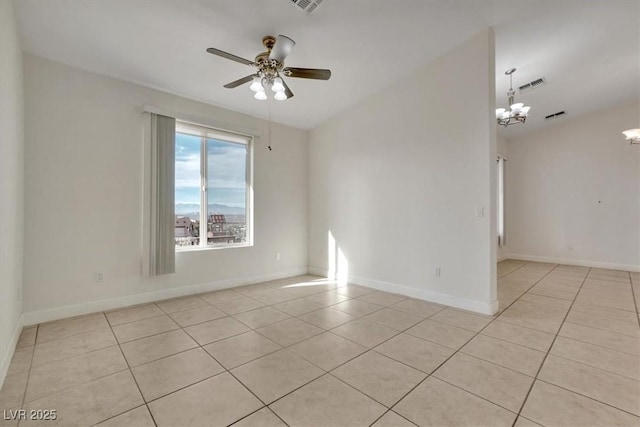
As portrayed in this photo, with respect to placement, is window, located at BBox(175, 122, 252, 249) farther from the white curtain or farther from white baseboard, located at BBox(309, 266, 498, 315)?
white baseboard, located at BBox(309, 266, 498, 315)

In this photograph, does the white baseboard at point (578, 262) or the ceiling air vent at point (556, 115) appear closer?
the white baseboard at point (578, 262)

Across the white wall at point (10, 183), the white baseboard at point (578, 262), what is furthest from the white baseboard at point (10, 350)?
the white baseboard at point (578, 262)

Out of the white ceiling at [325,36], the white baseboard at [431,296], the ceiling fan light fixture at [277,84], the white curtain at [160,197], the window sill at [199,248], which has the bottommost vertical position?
the white baseboard at [431,296]

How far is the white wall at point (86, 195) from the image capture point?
2922mm

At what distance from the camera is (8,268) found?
2.18 metres

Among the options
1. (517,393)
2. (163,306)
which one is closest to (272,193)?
(163,306)

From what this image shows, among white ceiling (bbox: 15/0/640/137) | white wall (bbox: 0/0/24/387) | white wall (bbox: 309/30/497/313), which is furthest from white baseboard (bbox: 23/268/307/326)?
white ceiling (bbox: 15/0/640/137)

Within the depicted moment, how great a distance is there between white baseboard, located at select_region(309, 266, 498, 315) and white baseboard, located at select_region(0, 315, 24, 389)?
3.89m

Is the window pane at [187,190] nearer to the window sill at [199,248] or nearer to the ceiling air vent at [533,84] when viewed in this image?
the window sill at [199,248]

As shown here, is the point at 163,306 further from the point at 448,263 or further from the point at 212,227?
the point at 448,263

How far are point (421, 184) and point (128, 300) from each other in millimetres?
4112

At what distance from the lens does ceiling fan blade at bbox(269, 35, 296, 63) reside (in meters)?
2.40

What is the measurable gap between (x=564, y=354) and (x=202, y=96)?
4963 mm

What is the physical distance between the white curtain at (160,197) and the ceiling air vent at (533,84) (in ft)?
17.9
